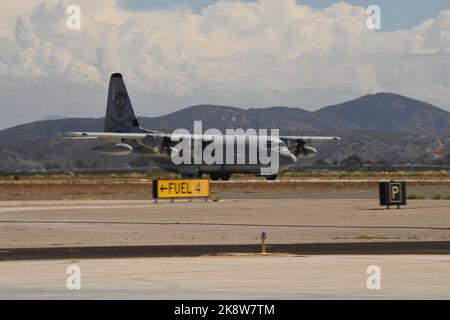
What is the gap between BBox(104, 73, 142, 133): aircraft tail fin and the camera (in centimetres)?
10562

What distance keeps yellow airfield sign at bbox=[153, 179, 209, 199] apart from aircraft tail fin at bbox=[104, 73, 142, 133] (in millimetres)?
39365

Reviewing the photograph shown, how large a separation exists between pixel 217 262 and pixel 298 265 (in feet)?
7.95

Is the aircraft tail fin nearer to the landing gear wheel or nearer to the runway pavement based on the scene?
the landing gear wheel

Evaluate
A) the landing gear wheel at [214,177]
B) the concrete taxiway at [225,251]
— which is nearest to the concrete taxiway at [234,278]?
the concrete taxiway at [225,251]

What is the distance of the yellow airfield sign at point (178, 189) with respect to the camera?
211ft

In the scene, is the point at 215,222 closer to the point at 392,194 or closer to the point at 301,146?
the point at 392,194

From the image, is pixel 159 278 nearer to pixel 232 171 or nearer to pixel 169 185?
pixel 169 185

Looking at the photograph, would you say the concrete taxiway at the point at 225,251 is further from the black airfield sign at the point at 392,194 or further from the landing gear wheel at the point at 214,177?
the landing gear wheel at the point at 214,177

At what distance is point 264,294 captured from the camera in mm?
17891

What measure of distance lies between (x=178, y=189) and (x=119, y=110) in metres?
43.6

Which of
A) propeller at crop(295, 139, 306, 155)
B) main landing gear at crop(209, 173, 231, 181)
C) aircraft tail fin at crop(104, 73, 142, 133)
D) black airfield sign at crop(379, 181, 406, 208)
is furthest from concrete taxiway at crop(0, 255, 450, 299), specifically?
aircraft tail fin at crop(104, 73, 142, 133)

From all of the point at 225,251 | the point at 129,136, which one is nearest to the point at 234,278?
the point at 225,251

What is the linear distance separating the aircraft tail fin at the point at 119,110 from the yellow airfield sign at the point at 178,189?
129 ft

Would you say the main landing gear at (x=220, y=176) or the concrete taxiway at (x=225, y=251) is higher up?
the main landing gear at (x=220, y=176)
